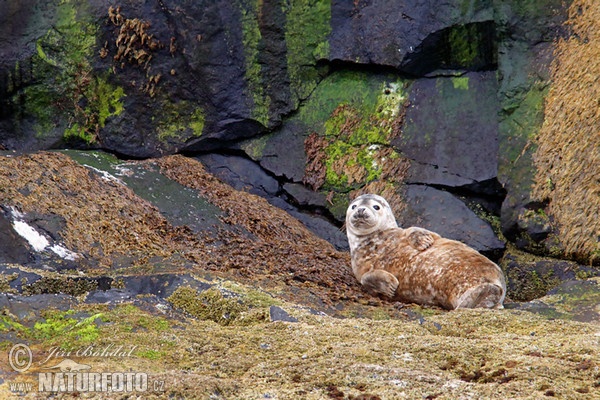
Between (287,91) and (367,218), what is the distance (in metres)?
3.63

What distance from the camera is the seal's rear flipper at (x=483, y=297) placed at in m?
7.62

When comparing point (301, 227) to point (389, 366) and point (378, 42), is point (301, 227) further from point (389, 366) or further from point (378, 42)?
point (389, 366)

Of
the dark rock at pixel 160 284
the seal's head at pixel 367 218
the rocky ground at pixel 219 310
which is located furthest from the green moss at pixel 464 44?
the dark rock at pixel 160 284

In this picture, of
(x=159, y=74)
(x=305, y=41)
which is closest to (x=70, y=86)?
(x=159, y=74)

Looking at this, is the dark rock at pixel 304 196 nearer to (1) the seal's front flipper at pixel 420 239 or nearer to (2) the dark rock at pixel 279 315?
(1) the seal's front flipper at pixel 420 239

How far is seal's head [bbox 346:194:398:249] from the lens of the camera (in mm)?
9008

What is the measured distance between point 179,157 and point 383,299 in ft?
14.8

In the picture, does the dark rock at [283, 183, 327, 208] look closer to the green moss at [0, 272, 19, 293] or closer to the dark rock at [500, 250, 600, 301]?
the dark rock at [500, 250, 600, 301]

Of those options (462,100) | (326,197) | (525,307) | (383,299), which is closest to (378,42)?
(462,100)

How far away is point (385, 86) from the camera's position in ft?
38.1

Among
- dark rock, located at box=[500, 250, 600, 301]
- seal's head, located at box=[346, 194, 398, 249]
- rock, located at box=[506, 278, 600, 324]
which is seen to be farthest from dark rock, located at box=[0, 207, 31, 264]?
dark rock, located at box=[500, 250, 600, 301]

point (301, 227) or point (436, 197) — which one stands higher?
point (436, 197)

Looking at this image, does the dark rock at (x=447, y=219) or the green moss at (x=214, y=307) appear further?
the dark rock at (x=447, y=219)

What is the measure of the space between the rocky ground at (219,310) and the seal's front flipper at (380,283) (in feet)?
0.58
